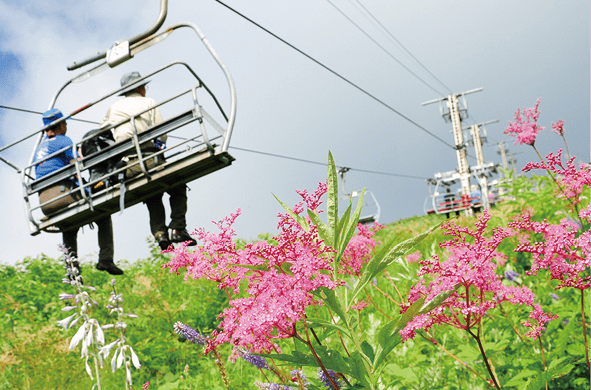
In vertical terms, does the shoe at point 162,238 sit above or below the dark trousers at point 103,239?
below

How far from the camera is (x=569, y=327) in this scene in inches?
81.2

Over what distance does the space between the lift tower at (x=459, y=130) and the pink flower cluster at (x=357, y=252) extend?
745 inches

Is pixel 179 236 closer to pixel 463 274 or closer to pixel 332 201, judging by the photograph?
pixel 332 201

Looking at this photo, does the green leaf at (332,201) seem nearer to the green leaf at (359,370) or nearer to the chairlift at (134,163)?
the green leaf at (359,370)

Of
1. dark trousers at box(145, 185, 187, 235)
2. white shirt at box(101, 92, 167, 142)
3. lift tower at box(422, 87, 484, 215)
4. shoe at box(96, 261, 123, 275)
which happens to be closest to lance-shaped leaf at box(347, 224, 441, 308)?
dark trousers at box(145, 185, 187, 235)

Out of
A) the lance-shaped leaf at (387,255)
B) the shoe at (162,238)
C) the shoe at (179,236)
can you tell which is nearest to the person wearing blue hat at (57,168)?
the shoe at (162,238)

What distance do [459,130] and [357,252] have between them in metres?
23.1

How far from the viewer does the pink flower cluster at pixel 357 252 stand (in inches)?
→ 78.2

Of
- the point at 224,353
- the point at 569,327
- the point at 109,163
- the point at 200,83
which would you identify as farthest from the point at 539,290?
the point at 109,163

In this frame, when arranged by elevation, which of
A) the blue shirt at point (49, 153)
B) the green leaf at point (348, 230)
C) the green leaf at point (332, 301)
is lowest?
the green leaf at point (332, 301)

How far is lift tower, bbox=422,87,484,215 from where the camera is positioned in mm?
21708

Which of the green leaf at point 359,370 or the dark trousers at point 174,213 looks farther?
the dark trousers at point 174,213

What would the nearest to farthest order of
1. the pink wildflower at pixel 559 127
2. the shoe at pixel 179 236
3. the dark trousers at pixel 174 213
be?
the pink wildflower at pixel 559 127
the shoe at pixel 179 236
the dark trousers at pixel 174 213

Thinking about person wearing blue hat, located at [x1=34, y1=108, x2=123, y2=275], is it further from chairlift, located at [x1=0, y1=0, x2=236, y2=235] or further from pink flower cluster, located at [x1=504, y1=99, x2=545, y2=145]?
pink flower cluster, located at [x1=504, y1=99, x2=545, y2=145]
